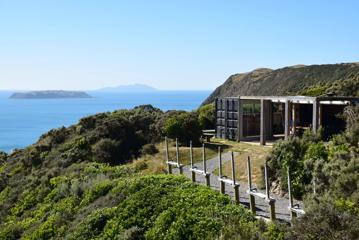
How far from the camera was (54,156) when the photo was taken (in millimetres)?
25422

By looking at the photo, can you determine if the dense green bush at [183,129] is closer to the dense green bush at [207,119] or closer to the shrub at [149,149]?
the shrub at [149,149]

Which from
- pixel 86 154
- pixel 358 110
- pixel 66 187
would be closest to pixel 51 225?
pixel 66 187

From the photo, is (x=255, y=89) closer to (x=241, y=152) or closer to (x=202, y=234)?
(x=241, y=152)

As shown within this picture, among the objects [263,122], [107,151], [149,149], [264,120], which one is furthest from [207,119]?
[107,151]

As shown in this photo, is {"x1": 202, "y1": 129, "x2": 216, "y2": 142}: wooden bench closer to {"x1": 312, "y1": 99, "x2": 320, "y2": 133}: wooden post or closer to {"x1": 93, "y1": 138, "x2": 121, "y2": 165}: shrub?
{"x1": 93, "y1": 138, "x2": 121, "y2": 165}: shrub

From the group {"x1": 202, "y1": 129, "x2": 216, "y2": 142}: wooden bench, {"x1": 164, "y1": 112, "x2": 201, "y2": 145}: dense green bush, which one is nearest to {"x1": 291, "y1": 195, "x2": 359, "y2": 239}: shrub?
{"x1": 164, "y1": 112, "x2": 201, "y2": 145}: dense green bush

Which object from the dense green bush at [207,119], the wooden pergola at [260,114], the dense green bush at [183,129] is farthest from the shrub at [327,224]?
the dense green bush at [207,119]

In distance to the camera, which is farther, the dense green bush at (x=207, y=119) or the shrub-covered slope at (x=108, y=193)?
the dense green bush at (x=207, y=119)

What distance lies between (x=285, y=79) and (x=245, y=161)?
3003 inches

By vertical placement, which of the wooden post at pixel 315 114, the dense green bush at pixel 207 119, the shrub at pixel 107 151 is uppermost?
the wooden post at pixel 315 114

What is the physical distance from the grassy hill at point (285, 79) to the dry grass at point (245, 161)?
151 ft

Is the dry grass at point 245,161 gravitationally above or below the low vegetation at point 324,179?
below

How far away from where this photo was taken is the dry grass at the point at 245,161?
17478 millimetres

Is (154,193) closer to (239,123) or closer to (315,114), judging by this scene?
(315,114)
